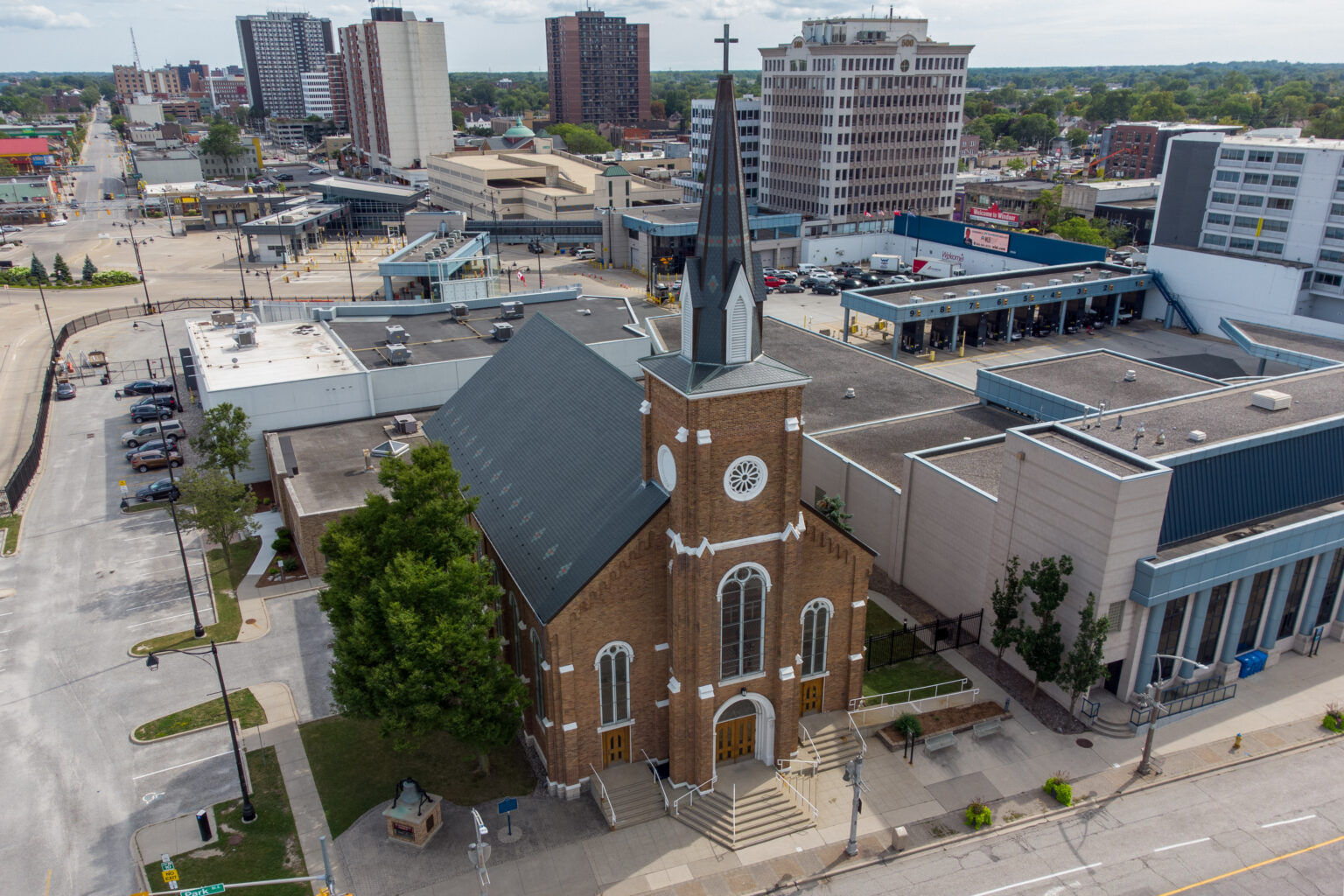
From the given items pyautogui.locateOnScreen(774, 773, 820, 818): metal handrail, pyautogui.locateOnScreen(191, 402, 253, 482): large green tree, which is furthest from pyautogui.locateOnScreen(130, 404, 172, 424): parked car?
pyautogui.locateOnScreen(774, 773, 820, 818): metal handrail

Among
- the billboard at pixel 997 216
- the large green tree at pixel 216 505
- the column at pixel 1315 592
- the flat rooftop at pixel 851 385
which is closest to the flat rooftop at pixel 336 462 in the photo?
the large green tree at pixel 216 505

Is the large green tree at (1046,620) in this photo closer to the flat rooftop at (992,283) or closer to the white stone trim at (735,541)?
the white stone trim at (735,541)

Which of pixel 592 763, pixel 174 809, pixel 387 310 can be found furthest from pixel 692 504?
pixel 387 310

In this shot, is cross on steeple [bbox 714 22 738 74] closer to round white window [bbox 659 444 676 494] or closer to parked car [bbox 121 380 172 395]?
round white window [bbox 659 444 676 494]

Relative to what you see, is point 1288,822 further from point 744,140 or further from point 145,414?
point 744,140

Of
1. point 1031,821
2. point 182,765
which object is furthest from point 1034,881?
point 182,765

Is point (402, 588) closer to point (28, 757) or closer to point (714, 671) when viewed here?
point (714, 671)
